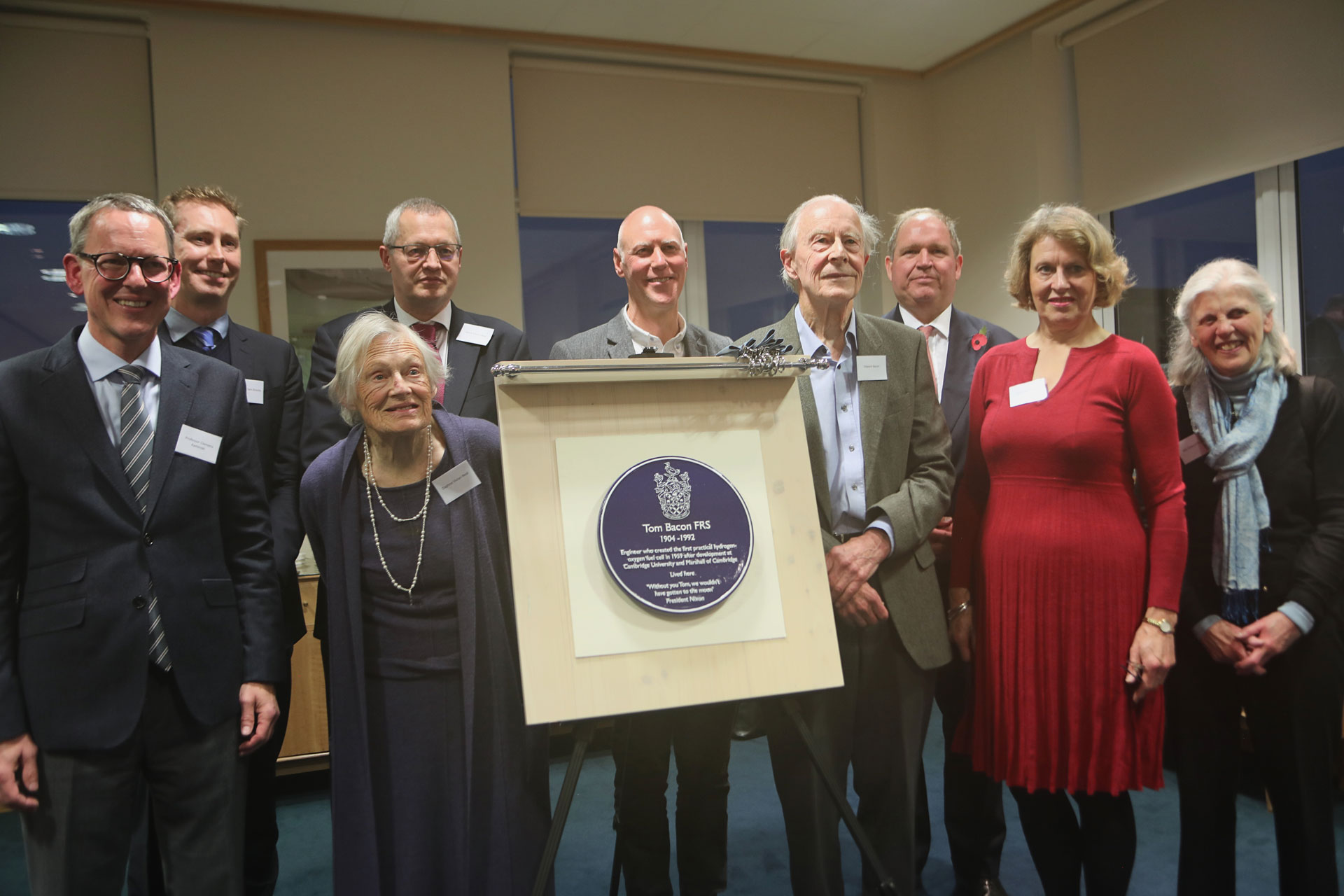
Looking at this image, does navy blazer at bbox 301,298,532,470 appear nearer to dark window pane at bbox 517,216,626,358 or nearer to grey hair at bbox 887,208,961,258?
grey hair at bbox 887,208,961,258

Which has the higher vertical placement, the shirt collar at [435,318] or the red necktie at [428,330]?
the shirt collar at [435,318]

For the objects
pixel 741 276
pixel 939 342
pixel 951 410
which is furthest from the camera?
pixel 741 276

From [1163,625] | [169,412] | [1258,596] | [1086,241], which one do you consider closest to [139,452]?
[169,412]

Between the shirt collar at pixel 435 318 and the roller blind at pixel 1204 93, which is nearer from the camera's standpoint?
the shirt collar at pixel 435 318

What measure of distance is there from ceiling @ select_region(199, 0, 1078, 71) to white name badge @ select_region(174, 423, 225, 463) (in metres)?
3.45

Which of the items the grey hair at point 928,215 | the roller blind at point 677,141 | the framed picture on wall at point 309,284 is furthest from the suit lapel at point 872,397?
the roller blind at point 677,141

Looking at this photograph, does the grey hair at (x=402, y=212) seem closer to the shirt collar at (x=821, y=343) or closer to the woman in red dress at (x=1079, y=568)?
the shirt collar at (x=821, y=343)

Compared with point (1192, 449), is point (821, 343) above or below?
above

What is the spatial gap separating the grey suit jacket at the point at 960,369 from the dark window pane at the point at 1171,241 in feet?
8.25

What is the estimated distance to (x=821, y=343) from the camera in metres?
2.06

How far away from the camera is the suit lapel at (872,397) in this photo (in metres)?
2.00

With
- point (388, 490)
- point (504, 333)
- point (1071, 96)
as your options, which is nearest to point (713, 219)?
point (1071, 96)

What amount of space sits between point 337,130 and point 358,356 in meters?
3.24

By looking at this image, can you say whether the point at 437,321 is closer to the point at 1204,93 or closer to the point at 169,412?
the point at 169,412
